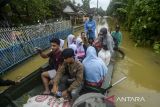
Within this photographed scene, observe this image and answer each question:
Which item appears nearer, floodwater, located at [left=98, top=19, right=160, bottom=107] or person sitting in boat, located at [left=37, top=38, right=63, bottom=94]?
person sitting in boat, located at [left=37, top=38, right=63, bottom=94]

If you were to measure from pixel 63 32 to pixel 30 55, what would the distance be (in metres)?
8.20

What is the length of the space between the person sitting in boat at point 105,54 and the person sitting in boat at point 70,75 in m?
2.60

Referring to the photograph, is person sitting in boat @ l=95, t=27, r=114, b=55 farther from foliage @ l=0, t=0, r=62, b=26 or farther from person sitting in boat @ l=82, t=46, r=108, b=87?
foliage @ l=0, t=0, r=62, b=26

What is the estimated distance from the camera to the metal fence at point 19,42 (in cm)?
1000

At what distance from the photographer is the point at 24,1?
21.6 metres

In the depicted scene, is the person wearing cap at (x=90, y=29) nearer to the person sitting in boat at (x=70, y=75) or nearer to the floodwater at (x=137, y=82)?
the floodwater at (x=137, y=82)

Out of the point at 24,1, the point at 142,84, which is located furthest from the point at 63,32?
the point at 142,84

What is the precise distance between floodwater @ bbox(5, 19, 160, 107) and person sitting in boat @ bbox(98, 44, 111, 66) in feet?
3.30

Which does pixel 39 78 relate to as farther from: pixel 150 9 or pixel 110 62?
pixel 150 9

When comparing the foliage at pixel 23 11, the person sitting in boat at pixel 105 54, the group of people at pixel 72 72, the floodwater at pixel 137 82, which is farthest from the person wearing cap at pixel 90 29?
the foliage at pixel 23 11

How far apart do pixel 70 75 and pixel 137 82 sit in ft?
15.5

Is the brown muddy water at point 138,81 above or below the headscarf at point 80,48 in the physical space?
below

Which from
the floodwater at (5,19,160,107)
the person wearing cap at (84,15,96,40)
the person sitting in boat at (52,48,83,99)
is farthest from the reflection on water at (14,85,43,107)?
the person wearing cap at (84,15,96,40)

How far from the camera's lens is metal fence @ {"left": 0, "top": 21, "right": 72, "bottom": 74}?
1000 cm
